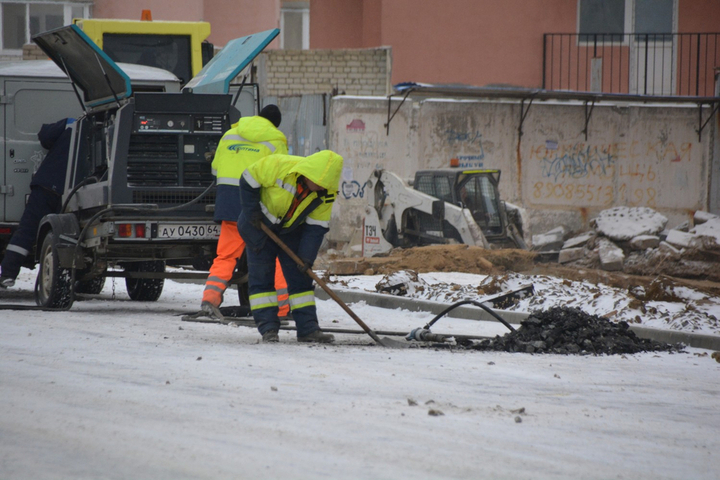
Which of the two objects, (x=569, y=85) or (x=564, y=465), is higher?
(x=569, y=85)

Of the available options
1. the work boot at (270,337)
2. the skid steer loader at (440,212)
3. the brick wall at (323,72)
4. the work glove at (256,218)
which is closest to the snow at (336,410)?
the work boot at (270,337)

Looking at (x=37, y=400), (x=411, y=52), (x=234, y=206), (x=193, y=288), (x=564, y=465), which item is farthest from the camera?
(x=411, y=52)

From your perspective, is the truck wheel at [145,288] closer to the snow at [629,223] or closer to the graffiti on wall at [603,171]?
the snow at [629,223]

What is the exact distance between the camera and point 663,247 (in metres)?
17.0

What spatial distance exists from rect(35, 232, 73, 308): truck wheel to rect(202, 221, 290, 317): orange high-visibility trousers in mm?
1825

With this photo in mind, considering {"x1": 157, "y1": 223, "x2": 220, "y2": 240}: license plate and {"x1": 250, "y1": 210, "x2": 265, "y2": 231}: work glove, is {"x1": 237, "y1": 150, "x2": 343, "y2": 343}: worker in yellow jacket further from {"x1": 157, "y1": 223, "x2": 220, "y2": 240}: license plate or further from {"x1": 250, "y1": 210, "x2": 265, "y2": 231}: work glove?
{"x1": 157, "y1": 223, "x2": 220, "y2": 240}: license plate

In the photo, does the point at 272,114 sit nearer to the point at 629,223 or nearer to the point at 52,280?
the point at 52,280

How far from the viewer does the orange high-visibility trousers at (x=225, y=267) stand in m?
8.57

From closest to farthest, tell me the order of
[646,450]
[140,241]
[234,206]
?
[646,450]
[234,206]
[140,241]

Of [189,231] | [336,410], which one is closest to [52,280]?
[189,231]

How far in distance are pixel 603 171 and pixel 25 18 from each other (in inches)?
562

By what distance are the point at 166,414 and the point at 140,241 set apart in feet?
16.8

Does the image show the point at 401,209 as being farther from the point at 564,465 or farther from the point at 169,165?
the point at 564,465

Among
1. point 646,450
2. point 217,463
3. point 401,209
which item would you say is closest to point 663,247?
point 401,209
